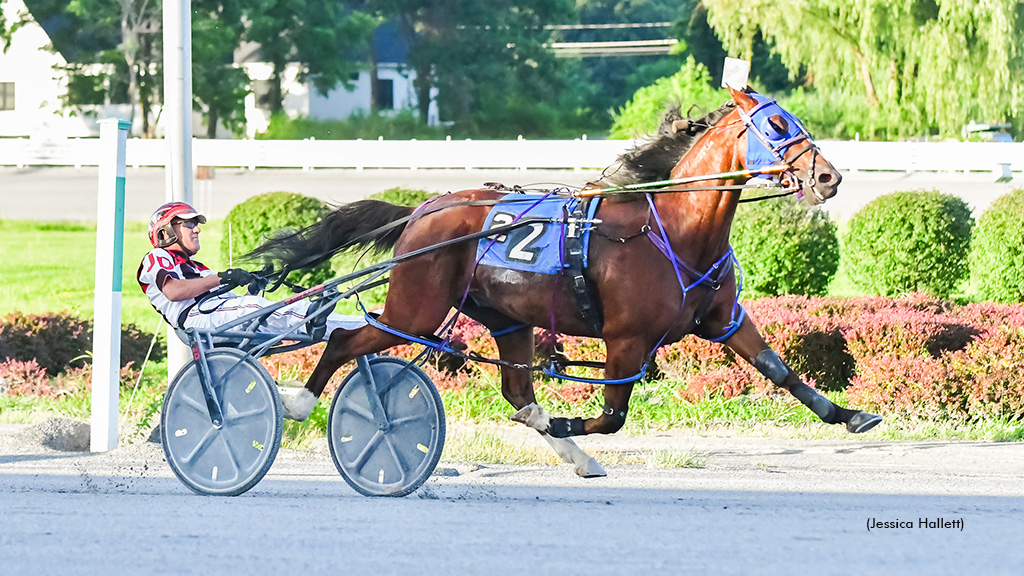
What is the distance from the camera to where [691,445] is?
7.66 metres

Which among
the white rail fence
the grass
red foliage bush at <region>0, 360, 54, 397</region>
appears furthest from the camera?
the white rail fence

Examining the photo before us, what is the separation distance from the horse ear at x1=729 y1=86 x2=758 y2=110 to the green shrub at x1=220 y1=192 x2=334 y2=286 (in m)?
6.78

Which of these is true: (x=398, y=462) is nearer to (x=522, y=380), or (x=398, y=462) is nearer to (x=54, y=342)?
(x=522, y=380)

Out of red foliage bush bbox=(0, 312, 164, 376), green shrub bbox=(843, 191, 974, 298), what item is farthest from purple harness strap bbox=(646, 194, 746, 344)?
green shrub bbox=(843, 191, 974, 298)

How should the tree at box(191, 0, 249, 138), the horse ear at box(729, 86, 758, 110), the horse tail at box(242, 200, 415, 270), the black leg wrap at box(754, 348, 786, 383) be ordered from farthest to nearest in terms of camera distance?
1. the tree at box(191, 0, 249, 138)
2. the horse tail at box(242, 200, 415, 270)
3. the black leg wrap at box(754, 348, 786, 383)
4. the horse ear at box(729, 86, 758, 110)

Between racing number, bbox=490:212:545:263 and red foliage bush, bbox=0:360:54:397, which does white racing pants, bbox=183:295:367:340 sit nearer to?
racing number, bbox=490:212:545:263

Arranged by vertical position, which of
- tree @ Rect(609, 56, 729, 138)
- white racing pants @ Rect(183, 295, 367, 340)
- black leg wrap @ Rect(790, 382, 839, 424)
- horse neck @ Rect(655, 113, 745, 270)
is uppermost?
tree @ Rect(609, 56, 729, 138)

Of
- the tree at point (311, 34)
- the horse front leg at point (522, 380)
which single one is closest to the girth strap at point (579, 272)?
the horse front leg at point (522, 380)

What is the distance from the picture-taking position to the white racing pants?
245 inches

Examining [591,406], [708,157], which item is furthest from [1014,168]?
[708,157]

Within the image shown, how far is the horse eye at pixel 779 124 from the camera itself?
563cm

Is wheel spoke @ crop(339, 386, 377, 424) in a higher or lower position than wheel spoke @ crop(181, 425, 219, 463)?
higher

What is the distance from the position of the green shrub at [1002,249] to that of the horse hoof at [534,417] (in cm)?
722

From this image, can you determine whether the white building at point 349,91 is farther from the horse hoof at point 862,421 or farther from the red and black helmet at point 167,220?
the horse hoof at point 862,421
